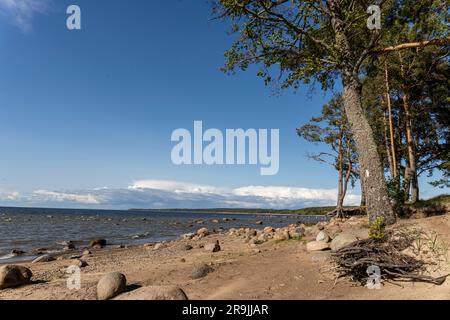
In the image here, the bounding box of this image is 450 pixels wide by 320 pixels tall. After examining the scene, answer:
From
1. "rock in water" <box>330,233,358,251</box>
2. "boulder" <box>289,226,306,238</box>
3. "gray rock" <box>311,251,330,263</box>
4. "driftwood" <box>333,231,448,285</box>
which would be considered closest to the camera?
"driftwood" <box>333,231,448,285</box>

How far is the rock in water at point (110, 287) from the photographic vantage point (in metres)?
5.76

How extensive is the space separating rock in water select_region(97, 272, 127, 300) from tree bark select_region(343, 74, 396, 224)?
300 inches

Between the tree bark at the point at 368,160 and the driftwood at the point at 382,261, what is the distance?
2471mm

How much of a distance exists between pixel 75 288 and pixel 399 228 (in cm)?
804

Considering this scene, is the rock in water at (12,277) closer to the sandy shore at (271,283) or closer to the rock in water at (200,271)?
the sandy shore at (271,283)

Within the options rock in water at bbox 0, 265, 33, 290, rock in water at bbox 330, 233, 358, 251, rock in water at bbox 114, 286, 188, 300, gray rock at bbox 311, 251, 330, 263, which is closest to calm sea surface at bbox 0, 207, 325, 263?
rock in water at bbox 0, 265, 33, 290

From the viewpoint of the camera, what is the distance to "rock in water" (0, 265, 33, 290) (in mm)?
7090

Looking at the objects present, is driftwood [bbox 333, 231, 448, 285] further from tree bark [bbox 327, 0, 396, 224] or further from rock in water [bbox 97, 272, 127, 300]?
rock in water [bbox 97, 272, 127, 300]

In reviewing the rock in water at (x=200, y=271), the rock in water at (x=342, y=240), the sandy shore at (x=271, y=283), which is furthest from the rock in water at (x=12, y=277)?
the rock in water at (x=342, y=240)

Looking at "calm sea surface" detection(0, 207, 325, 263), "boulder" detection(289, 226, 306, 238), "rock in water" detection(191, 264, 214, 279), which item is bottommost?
"calm sea surface" detection(0, 207, 325, 263)

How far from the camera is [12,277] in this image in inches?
285

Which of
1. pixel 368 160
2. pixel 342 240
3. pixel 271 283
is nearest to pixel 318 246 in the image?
pixel 342 240
